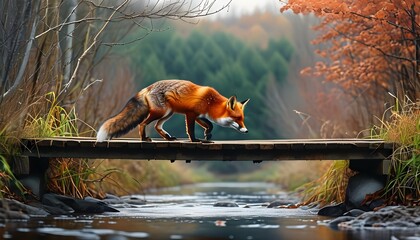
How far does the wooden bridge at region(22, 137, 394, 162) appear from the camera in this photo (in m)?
12.5

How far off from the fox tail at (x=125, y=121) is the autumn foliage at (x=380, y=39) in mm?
3737

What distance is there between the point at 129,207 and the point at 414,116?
4.54m

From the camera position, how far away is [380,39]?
15695mm

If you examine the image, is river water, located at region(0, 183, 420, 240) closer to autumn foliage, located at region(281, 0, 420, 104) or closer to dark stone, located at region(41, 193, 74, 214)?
dark stone, located at region(41, 193, 74, 214)

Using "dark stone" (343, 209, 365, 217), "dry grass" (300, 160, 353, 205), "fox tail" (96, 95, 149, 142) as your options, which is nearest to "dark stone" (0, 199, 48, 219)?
"fox tail" (96, 95, 149, 142)

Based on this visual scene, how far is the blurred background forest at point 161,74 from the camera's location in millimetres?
12820

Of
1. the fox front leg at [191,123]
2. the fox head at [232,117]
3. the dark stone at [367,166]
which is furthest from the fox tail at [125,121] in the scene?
the dark stone at [367,166]

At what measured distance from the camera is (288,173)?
25.0 m

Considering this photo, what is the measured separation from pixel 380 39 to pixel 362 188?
11.8 feet

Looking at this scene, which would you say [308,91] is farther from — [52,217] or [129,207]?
[52,217]

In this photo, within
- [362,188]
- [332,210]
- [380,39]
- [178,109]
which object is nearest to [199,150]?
[178,109]

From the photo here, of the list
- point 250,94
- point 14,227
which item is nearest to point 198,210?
point 14,227

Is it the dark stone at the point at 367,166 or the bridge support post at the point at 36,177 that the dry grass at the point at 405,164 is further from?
the bridge support post at the point at 36,177

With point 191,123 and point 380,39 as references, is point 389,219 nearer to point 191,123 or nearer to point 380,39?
point 191,123
